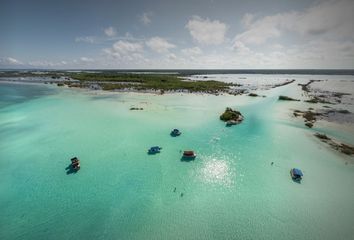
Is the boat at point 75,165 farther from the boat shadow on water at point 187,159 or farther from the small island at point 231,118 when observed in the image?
the small island at point 231,118

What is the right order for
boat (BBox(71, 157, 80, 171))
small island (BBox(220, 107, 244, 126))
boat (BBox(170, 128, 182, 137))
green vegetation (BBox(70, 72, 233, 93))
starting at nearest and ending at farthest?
boat (BBox(71, 157, 80, 171))
boat (BBox(170, 128, 182, 137))
small island (BBox(220, 107, 244, 126))
green vegetation (BBox(70, 72, 233, 93))

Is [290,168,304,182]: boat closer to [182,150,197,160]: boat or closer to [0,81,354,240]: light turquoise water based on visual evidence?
[0,81,354,240]: light turquoise water

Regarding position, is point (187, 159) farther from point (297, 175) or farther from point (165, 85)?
point (165, 85)

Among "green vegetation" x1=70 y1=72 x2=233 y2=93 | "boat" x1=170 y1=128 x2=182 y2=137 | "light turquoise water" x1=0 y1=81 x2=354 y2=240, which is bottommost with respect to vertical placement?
"green vegetation" x1=70 y1=72 x2=233 y2=93

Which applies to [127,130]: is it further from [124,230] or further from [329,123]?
[329,123]

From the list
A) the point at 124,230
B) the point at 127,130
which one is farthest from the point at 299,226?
the point at 127,130

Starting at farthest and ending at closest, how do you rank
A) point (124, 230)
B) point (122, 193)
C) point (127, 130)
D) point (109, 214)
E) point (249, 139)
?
point (127, 130)
point (249, 139)
point (122, 193)
point (109, 214)
point (124, 230)

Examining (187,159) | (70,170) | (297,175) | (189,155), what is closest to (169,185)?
(187,159)

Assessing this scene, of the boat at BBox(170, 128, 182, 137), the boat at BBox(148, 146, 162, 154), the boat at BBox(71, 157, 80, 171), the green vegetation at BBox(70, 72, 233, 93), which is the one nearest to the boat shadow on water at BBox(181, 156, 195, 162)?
the boat at BBox(148, 146, 162, 154)

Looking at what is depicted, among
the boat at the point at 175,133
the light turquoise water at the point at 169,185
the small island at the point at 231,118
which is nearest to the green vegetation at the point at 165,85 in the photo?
the small island at the point at 231,118
